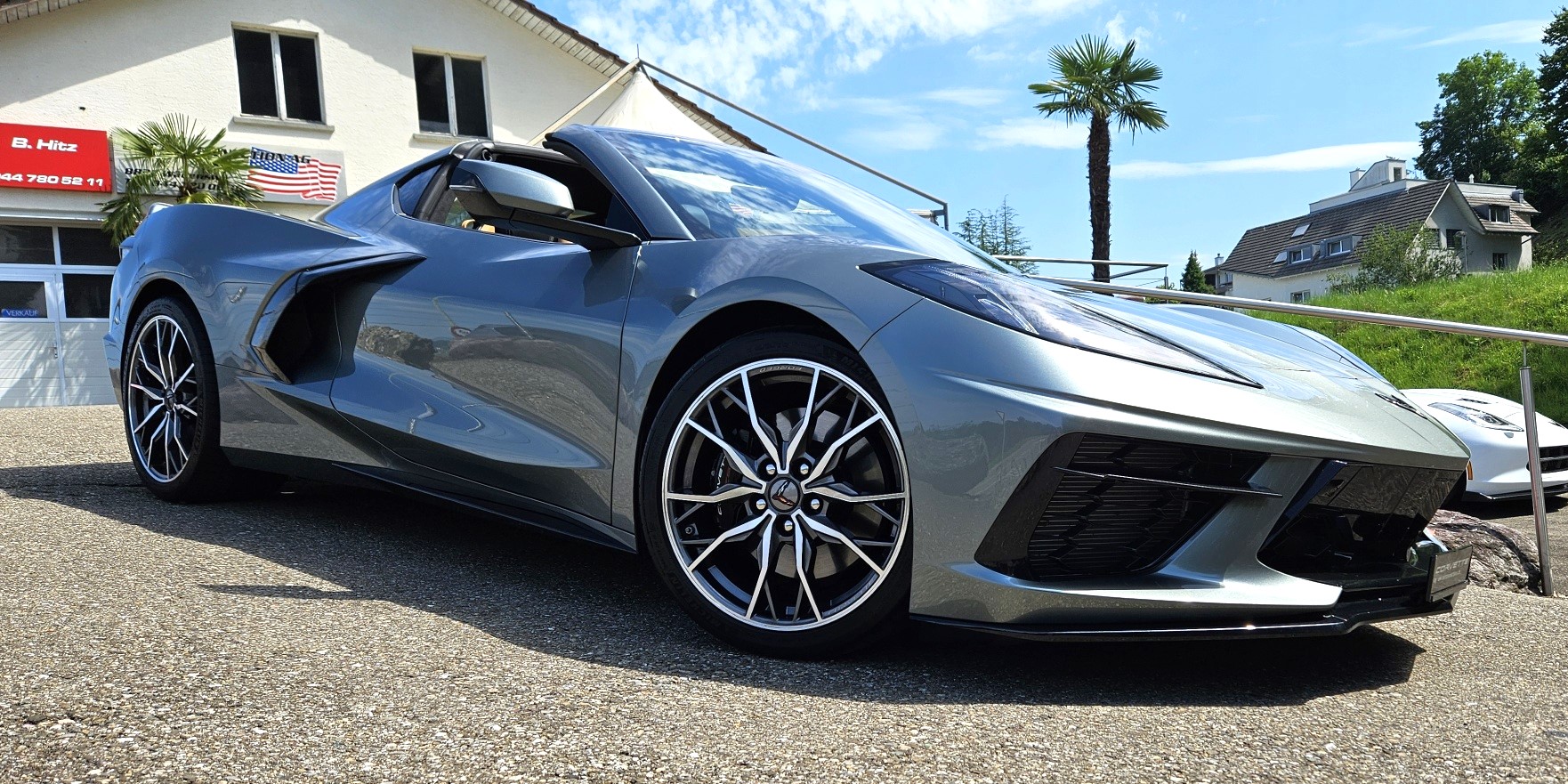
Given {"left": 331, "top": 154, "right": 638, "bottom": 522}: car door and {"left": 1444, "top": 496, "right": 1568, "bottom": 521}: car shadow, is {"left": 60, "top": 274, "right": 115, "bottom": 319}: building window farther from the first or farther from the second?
{"left": 1444, "top": 496, "right": 1568, "bottom": 521}: car shadow

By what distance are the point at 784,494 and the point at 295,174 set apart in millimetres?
15749

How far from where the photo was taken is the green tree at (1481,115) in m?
70.6

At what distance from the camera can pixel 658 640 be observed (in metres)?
2.47

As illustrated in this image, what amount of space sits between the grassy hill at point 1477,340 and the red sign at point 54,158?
1435 centimetres

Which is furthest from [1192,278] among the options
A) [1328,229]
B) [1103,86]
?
[1103,86]

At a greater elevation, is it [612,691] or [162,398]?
[162,398]

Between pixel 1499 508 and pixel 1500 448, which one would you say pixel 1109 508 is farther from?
pixel 1499 508

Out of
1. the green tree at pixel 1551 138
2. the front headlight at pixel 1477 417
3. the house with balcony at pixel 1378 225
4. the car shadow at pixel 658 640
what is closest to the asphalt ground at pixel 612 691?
the car shadow at pixel 658 640

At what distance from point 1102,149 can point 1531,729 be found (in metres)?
23.0

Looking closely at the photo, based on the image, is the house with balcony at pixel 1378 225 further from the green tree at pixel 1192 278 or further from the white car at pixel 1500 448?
the white car at pixel 1500 448

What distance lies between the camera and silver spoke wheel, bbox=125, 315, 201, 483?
3.89m

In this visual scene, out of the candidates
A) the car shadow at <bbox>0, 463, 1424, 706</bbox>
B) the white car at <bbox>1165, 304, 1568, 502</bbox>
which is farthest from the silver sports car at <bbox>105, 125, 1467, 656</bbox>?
the white car at <bbox>1165, 304, 1568, 502</bbox>

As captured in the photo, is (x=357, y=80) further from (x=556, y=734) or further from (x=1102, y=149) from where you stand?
(x=556, y=734)

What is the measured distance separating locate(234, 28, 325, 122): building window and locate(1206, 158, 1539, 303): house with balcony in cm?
4550
